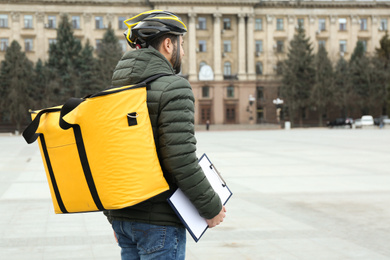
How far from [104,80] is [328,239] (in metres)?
67.4

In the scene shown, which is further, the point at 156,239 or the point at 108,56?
the point at 108,56

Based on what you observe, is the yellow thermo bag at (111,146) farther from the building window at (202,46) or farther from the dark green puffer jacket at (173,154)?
the building window at (202,46)

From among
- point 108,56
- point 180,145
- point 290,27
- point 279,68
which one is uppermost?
point 290,27

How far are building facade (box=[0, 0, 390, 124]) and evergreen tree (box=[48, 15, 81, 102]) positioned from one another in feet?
20.7

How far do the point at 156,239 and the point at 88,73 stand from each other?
7213cm

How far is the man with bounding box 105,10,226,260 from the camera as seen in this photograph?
9.99 feet

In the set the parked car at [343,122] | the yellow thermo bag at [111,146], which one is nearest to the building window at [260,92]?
the parked car at [343,122]

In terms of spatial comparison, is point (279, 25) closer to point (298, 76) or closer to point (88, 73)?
point (298, 76)

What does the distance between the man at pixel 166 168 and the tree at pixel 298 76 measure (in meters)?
73.0

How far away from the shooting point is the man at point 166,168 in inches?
120

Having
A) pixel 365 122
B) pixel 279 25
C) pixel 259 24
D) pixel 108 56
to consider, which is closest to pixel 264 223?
pixel 365 122

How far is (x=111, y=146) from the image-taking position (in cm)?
293

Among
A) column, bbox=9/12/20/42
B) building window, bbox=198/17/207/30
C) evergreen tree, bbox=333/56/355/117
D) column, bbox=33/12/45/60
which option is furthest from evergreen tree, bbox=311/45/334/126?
column, bbox=9/12/20/42

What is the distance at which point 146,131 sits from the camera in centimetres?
298
